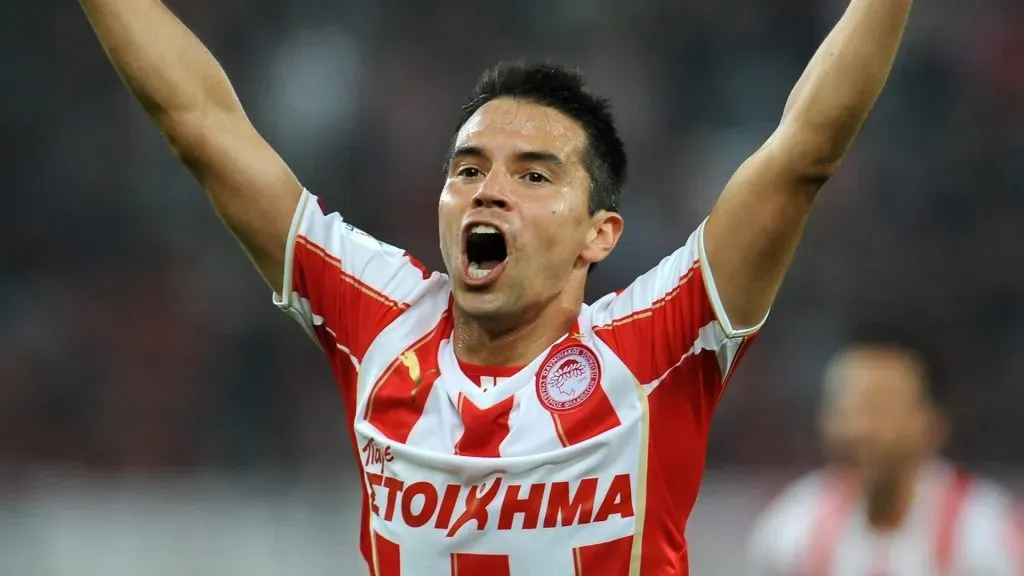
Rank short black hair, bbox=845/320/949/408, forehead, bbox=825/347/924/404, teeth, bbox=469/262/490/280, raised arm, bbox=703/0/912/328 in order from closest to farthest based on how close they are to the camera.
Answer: raised arm, bbox=703/0/912/328, teeth, bbox=469/262/490/280, forehead, bbox=825/347/924/404, short black hair, bbox=845/320/949/408

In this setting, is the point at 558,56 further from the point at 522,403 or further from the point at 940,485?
the point at 522,403

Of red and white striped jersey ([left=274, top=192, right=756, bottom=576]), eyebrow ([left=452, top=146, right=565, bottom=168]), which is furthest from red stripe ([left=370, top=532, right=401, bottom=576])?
eyebrow ([left=452, top=146, right=565, bottom=168])

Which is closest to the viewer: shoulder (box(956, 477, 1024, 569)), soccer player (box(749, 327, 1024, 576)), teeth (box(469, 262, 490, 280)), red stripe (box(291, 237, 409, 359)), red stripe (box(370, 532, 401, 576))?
red stripe (box(370, 532, 401, 576))

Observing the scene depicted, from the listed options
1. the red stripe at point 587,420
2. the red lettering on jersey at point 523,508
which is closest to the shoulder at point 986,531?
the red stripe at point 587,420

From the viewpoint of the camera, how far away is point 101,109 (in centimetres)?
903

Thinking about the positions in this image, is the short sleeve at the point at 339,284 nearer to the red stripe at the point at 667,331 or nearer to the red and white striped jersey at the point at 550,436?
the red and white striped jersey at the point at 550,436

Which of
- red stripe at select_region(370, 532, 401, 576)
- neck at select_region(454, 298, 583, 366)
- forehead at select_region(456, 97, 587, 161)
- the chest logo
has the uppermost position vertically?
forehead at select_region(456, 97, 587, 161)

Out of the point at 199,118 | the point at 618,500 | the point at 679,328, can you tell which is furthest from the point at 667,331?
the point at 199,118

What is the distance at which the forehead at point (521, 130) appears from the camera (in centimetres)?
307

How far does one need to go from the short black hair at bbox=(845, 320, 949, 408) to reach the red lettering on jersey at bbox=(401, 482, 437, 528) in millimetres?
2430

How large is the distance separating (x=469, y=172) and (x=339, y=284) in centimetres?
39

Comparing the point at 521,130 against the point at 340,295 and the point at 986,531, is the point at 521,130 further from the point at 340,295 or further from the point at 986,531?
the point at 986,531

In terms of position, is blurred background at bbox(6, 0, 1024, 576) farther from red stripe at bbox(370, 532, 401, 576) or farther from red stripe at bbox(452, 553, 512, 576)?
red stripe at bbox(452, 553, 512, 576)

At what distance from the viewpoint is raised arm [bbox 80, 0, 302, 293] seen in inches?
120
